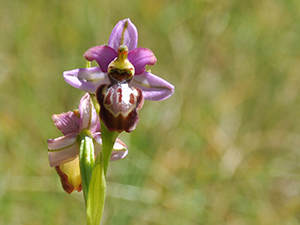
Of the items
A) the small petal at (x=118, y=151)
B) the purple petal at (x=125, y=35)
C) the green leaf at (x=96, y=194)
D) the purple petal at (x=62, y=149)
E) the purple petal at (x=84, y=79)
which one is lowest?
the green leaf at (x=96, y=194)

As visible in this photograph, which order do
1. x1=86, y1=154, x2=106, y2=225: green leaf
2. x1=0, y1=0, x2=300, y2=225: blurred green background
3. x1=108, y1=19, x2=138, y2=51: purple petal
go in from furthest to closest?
1. x1=0, y1=0, x2=300, y2=225: blurred green background
2. x1=108, y1=19, x2=138, y2=51: purple petal
3. x1=86, y1=154, x2=106, y2=225: green leaf

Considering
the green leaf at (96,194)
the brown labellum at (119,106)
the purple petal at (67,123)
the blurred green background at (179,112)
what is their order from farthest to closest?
the blurred green background at (179,112), the purple petal at (67,123), the green leaf at (96,194), the brown labellum at (119,106)

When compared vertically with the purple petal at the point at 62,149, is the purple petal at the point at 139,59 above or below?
above

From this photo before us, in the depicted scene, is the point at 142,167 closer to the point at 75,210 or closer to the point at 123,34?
the point at 75,210

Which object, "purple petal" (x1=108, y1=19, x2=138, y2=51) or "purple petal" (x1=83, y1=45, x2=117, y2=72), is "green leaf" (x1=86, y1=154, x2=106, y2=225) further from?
"purple petal" (x1=108, y1=19, x2=138, y2=51)

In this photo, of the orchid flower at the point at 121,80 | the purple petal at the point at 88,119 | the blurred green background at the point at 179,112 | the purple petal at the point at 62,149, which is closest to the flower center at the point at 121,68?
the orchid flower at the point at 121,80

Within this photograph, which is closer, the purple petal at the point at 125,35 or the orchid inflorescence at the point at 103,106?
the orchid inflorescence at the point at 103,106

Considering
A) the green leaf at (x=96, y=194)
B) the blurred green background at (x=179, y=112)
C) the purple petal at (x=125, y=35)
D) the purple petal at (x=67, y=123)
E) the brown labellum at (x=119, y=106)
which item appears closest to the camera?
the brown labellum at (x=119, y=106)

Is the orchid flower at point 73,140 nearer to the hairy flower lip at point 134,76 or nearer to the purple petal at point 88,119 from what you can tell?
the purple petal at point 88,119

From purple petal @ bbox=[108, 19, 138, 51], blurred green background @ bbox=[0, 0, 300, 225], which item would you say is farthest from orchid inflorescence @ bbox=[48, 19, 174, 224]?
blurred green background @ bbox=[0, 0, 300, 225]
